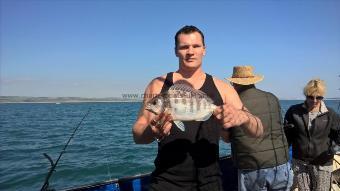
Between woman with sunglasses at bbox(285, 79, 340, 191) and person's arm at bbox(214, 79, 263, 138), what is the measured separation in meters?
2.88

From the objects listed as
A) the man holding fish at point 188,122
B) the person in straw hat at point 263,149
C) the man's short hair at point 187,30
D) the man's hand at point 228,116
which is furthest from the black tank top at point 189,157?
the person in straw hat at point 263,149

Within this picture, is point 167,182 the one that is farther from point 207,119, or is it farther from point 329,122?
point 329,122

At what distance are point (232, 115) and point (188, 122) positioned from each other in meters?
0.51

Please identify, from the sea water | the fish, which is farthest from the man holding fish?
the sea water

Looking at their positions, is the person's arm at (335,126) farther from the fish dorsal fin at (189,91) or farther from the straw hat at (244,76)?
the fish dorsal fin at (189,91)

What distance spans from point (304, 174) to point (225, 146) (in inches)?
576

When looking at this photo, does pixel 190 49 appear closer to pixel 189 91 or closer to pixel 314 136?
pixel 189 91

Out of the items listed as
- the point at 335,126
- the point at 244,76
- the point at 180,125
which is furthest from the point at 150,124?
the point at 335,126

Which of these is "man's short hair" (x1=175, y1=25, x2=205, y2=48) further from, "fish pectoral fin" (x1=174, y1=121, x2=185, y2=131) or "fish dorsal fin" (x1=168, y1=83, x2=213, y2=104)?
"fish pectoral fin" (x1=174, y1=121, x2=185, y2=131)

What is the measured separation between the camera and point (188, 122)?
3443 mm

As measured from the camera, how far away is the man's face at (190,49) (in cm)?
341

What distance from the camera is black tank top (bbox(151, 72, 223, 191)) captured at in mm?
3400

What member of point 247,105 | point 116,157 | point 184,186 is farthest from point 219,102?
point 116,157

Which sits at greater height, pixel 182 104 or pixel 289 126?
pixel 182 104
